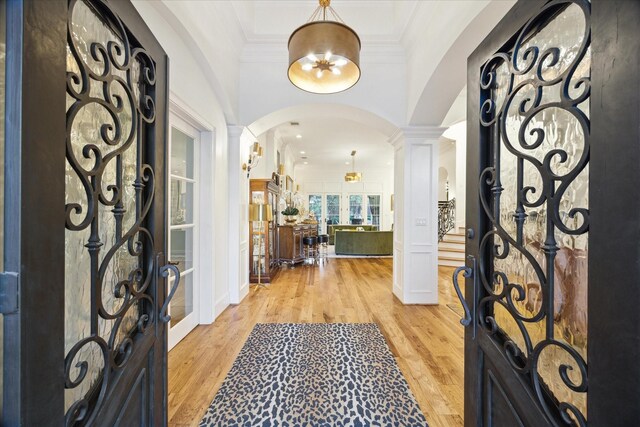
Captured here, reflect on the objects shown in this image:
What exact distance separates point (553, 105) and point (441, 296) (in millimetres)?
3882

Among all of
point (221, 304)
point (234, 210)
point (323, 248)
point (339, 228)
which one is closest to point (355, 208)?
point (339, 228)

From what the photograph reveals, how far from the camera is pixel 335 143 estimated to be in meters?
8.02

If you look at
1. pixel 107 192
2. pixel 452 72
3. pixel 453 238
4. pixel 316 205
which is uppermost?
pixel 452 72

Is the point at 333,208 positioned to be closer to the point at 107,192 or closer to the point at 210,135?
the point at 210,135

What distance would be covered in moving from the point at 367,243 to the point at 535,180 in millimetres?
7043

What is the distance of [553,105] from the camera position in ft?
2.44

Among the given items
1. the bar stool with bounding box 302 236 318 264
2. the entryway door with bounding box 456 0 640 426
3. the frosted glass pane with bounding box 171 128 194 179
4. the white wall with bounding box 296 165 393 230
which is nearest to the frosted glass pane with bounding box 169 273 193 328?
the frosted glass pane with bounding box 171 128 194 179

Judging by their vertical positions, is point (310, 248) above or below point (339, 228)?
below

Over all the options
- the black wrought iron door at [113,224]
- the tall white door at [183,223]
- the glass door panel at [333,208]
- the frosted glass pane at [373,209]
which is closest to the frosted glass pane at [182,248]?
the tall white door at [183,223]

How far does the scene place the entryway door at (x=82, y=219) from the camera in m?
0.53

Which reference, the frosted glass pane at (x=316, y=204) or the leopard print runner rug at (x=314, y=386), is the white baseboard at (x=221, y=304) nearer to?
the leopard print runner rug at (x=314, y=386)

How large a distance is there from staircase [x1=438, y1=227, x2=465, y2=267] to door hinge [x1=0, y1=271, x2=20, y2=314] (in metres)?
6.80

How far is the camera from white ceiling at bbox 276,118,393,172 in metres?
6.51

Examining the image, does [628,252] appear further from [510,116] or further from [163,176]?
[163,176]
